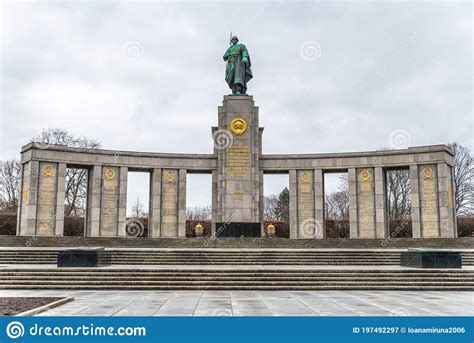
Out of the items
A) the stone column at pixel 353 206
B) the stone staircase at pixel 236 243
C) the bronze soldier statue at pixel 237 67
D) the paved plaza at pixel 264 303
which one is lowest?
the paved plaza at pixel 264 303

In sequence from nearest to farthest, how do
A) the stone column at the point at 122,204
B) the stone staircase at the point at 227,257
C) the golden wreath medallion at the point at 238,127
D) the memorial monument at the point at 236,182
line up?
the stone staircase at the point at 227,257 → the memorial monument at the point at 236,182 → the stone column at the point at 122,204 → the golden wreath medallion at the point at 238,127

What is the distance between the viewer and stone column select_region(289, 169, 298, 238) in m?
33.8

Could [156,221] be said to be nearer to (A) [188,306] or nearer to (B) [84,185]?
(B) [84,185]

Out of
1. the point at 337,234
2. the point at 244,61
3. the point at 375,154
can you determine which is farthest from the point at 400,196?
the point at 244,61

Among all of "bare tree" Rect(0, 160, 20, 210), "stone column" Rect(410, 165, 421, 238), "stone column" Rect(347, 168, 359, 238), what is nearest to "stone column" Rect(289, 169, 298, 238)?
"stone column" Rect(347, 168, 359, 238)

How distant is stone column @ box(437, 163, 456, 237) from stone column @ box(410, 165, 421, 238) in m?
1.34

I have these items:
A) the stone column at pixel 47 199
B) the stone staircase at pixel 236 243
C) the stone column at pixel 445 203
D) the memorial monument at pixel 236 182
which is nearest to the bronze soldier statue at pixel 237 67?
the memorial monument at pixel 236 182

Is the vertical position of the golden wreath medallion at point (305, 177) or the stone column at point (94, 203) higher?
the golden wreath medallion at point (305, 177)

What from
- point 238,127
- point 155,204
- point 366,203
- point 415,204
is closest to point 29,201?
point 155,204

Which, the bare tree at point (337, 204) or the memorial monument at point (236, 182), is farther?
the bare tree at point (337, 204)

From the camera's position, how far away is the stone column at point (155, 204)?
33438 millimetres

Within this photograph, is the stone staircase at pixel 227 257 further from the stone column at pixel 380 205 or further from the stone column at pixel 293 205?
the stone column at pixel 293 205

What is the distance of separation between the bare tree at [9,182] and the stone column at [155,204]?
2480 cm

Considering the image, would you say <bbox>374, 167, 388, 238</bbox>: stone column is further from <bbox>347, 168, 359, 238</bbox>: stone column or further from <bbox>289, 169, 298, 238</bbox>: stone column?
<bbox>289, 169, 298, 238</bbox>: stone column
